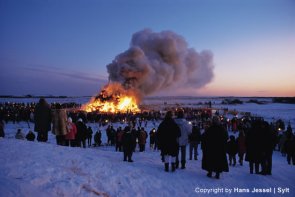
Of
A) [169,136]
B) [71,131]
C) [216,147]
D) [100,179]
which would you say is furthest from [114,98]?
[100,179]

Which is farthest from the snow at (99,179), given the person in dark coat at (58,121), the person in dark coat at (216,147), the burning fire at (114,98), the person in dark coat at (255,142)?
the burning fire at (114,98)

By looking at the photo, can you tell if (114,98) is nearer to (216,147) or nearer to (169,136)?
(169,136)

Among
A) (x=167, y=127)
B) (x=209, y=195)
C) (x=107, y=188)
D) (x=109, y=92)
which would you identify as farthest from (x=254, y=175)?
(x=109, y=92)

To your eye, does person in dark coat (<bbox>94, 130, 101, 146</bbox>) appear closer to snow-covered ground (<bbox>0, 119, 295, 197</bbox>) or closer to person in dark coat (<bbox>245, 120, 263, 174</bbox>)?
→ snow-covered ground (<bbox>0, 119, 295, 197</bbox>)

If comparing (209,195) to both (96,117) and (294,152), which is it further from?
(96,117)

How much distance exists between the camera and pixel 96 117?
1165 inches

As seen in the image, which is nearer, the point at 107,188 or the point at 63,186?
the point at 63,186

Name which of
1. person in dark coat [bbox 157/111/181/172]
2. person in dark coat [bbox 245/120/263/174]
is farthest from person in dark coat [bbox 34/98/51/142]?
person in dark coat [bbox 245/120/263/174]

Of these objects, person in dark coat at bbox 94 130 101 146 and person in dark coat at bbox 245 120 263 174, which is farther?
person in dark coat at bbox 94 130 101 146

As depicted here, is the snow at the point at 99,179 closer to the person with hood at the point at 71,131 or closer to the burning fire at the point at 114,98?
the person with hood at the point at 71,131

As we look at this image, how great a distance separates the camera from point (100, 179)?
20.5ft

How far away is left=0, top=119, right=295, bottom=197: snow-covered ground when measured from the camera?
5.30 meters

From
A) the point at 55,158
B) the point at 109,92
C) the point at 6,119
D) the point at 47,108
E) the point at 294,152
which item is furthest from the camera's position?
the point at 109,92

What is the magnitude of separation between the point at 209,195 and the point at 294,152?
6808 mm
